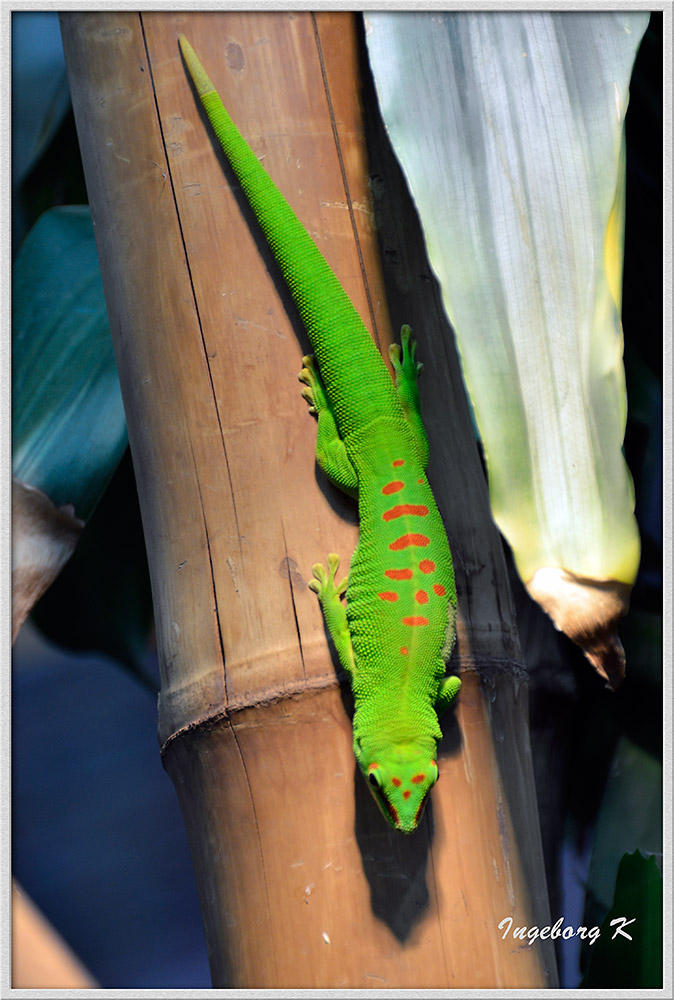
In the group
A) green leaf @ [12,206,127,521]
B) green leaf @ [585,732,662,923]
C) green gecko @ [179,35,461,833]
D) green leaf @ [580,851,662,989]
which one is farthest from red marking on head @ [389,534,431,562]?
green leaf @ [585,732,662,923]

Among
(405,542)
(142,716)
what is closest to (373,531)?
(405,542)

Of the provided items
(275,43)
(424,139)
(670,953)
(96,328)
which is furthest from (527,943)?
(96,328)

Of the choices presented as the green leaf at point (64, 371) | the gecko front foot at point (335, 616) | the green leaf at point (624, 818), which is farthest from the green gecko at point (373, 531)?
the green leaf at point (624, 818)

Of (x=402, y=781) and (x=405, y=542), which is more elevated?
(x=405, y=542)

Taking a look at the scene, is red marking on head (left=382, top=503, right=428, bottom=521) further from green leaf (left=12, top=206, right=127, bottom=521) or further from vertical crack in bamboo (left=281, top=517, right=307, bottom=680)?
green leaf (left=12, top=206, right=127, bottom=521)

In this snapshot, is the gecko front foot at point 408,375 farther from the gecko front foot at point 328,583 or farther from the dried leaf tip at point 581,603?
the dried leaf tip at point 581,603

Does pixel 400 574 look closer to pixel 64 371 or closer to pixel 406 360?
pixel 406 360
